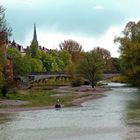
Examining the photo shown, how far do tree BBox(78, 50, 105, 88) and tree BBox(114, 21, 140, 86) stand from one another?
176 feet

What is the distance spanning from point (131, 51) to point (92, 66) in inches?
2490

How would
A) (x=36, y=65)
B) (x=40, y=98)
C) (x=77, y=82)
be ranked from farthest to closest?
(x=36, y=65), (x=77, y=82), (x=40, y=98)

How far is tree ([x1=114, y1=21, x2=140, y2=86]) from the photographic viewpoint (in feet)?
266

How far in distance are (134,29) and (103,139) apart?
2093 inches

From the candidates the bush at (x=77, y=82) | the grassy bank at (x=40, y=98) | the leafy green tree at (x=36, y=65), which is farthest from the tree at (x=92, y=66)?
the grassy bank at (x=40, y=98)

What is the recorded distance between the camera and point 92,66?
5704 inches

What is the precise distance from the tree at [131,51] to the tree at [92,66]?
2111 inches

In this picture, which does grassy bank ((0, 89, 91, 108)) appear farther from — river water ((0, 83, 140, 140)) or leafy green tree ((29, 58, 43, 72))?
leafy green tree ((29, 58, 43, 72))

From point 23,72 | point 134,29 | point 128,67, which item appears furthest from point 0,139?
point 23,72

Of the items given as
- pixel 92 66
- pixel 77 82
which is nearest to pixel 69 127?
Result: pixel 92 66

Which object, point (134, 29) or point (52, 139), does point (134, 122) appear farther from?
point (134, 29)

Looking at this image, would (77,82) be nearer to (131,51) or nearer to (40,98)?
(40,98)

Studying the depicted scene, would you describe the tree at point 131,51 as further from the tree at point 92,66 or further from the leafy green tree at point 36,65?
the leafy green tree at point 36,65

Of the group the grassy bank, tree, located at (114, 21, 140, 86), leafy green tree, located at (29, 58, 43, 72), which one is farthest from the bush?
tree, located at (114, 21, 140, 86)
